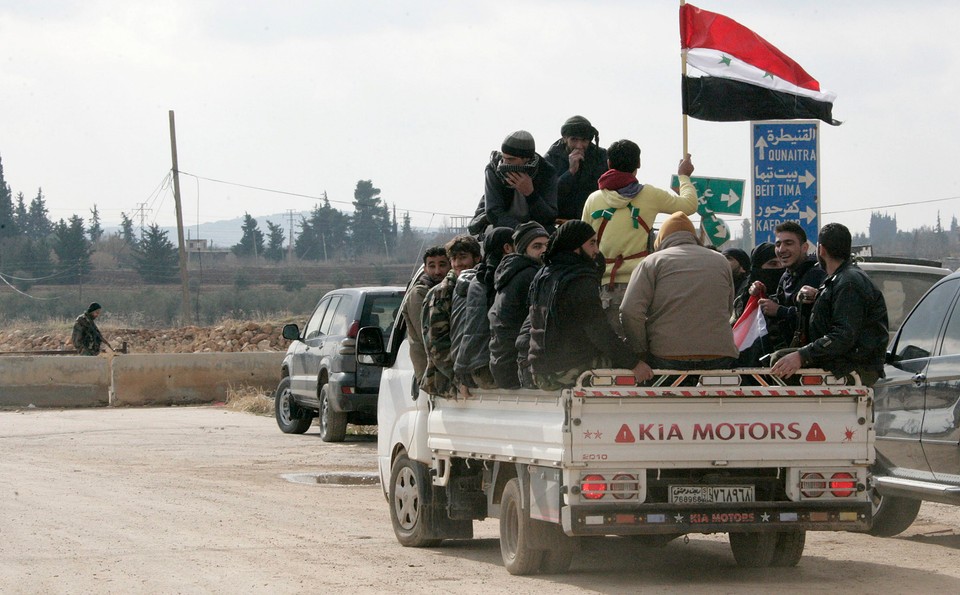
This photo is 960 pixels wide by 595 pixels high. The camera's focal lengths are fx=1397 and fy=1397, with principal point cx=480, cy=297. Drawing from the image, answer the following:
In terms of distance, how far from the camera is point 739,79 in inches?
558

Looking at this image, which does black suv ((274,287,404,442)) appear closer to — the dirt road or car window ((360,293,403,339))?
car window ((360,293,403,339))

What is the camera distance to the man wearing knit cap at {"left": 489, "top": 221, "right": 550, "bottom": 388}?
8406 mm

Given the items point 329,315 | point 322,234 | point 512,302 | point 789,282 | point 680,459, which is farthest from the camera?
point 322,234

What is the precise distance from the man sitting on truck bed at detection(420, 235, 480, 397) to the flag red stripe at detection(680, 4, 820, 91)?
5.37m

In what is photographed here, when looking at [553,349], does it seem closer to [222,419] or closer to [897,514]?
[897,514]

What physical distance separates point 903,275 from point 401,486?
6013 mm

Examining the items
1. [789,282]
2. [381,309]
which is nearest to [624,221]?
[789,282]

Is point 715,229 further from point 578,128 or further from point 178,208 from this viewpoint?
point 178,208

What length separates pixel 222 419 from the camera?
23.2 metres

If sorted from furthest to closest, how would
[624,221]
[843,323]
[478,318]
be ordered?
1. [624,221]
2. [478,318]
3. [843,323]

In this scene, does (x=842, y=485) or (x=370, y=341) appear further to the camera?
(x=370, y=341)

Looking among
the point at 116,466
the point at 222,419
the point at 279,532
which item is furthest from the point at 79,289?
the point at 279,532

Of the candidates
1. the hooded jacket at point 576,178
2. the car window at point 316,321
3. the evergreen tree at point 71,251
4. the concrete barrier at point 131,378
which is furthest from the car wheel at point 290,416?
the evergreen tree at point 71,251

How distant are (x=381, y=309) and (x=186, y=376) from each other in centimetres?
1031
